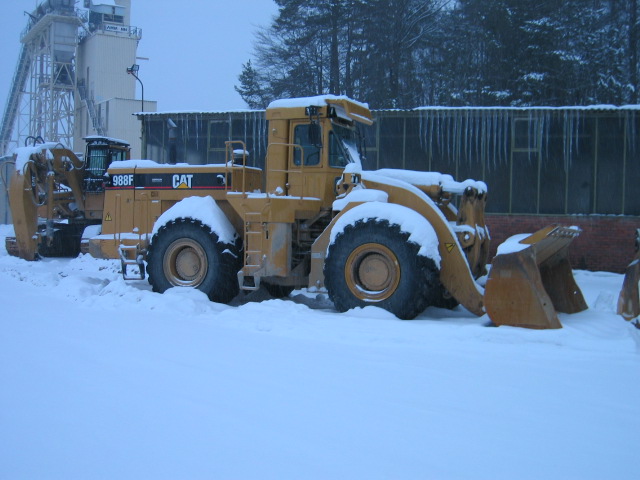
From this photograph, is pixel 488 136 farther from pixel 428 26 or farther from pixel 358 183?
pixel 428 26

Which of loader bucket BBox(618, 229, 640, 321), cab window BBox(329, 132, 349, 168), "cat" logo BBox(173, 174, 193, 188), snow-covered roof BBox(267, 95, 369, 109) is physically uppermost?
snow-covered roof BBox(267, 95, 369, 109)

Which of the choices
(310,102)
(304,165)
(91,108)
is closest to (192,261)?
(304,165)

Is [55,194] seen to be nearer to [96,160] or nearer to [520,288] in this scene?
[96,160]

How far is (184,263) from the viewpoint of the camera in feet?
32.2

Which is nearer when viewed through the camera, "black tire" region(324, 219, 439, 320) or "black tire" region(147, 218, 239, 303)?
"black tire" region(324, 219, 439, 320)

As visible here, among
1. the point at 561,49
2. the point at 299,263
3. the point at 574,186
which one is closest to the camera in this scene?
the point at 299,263

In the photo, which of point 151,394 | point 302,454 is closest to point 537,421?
point 302,454

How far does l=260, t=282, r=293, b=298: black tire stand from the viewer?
10297 mm

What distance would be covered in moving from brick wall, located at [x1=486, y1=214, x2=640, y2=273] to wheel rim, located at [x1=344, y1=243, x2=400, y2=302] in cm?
1014

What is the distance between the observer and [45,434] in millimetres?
4035

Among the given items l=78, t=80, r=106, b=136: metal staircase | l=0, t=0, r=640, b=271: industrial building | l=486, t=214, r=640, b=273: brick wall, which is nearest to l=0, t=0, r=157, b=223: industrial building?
l=78, t=80, r=106, b=136: metal staircase

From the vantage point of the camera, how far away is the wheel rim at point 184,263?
31.7 ft

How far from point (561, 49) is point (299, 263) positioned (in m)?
18.3

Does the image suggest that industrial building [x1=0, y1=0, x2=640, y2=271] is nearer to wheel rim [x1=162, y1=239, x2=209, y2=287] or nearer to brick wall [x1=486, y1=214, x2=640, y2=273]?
brick wall [x1=486, y1=214, x2=640, y2=273]
